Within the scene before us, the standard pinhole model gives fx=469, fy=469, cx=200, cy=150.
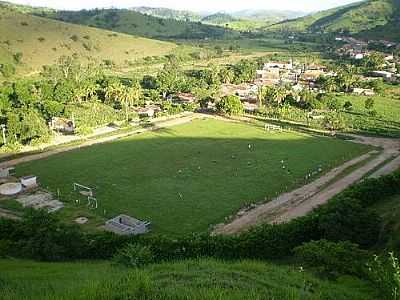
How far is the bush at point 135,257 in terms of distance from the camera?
2364 cm

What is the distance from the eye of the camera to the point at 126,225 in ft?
111

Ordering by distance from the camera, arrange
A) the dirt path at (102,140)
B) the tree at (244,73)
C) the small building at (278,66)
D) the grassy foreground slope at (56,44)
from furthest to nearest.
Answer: the small building at (278,66), the grassy foreground slope at (56,44), the tree at (244,73), the dirt path at (102,140)

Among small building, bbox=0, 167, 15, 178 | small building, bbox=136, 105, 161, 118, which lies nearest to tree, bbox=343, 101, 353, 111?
small building, bbox=136, 105, 161, 118

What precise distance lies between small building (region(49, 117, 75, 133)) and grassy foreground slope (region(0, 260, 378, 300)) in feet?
130

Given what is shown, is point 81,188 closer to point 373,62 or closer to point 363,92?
point 363,92

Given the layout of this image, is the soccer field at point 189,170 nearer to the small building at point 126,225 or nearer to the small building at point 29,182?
the small building at point 29,182

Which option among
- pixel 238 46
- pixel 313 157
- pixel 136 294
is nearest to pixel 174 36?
pixel 238 46

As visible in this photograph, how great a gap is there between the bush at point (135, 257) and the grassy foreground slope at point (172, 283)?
72 cm

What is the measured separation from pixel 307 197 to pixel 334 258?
58.1 ft

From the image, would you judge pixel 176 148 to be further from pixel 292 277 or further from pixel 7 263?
pixel 292 277

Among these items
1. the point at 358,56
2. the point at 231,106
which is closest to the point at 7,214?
the point at 231,106

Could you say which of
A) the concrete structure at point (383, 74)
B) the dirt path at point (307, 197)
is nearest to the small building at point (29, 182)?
the dirt path at point (307, 197)

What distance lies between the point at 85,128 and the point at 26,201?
23739mm

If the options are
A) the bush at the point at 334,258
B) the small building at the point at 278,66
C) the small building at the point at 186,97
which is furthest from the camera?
the small building at the point at 278,66
